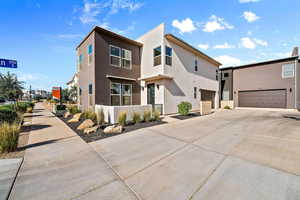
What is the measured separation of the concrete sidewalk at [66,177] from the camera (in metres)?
2.25

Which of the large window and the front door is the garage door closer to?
the front door

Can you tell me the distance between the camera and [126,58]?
37.7 ft

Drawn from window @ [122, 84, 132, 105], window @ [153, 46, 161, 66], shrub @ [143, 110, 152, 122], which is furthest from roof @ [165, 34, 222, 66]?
shrub @ [143, 110, 152, 122]

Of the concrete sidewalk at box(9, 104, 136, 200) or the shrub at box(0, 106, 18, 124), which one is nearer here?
the concrete sidewalk at box(9, 104, 136, 200)

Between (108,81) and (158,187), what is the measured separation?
9369mm

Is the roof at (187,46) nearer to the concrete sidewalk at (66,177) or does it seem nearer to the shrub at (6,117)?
the concrete sidewalk at (66,177)

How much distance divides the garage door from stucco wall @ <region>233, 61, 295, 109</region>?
1.67 ft

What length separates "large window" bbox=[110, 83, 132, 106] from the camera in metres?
10.7

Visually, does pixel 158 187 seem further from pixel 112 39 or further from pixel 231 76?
pixel 231 76

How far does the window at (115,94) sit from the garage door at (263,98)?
18250mm

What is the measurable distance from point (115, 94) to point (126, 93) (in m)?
1.19

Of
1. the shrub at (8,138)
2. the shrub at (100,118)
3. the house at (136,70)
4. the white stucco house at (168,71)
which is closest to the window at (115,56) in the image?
the house at (136,70)

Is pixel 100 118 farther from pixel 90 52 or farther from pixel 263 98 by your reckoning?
pixel 263 98

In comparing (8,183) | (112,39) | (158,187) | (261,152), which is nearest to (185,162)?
(158,187)
